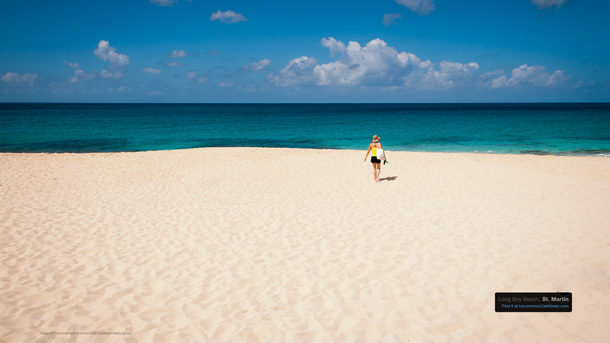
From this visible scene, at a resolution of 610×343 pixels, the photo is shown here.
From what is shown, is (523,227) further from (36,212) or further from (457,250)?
(36,212)

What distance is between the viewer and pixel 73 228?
25.4 feet

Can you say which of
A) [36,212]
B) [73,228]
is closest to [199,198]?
[73,228]

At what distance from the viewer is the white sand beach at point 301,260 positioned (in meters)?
4.27

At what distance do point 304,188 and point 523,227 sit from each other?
7020 millimetres

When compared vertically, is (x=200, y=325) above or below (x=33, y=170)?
below

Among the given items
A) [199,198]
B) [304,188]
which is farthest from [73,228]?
[304,188]

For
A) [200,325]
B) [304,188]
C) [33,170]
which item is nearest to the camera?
[200,325]

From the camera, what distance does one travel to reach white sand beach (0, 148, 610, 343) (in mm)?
4266

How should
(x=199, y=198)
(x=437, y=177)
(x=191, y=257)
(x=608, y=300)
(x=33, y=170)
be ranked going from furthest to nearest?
1. (x=33, y=170)
2. (x=437, y=177)
3. (x=199, y=198)
4. (x=191, y=257)
5. (x=608, y=300)

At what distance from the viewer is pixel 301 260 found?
6082 mm

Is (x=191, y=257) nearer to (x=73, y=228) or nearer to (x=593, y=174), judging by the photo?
(x=73, y=228)

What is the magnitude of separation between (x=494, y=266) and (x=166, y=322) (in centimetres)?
570

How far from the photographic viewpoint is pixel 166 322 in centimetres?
435

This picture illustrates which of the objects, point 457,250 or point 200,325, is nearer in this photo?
point 200,325
